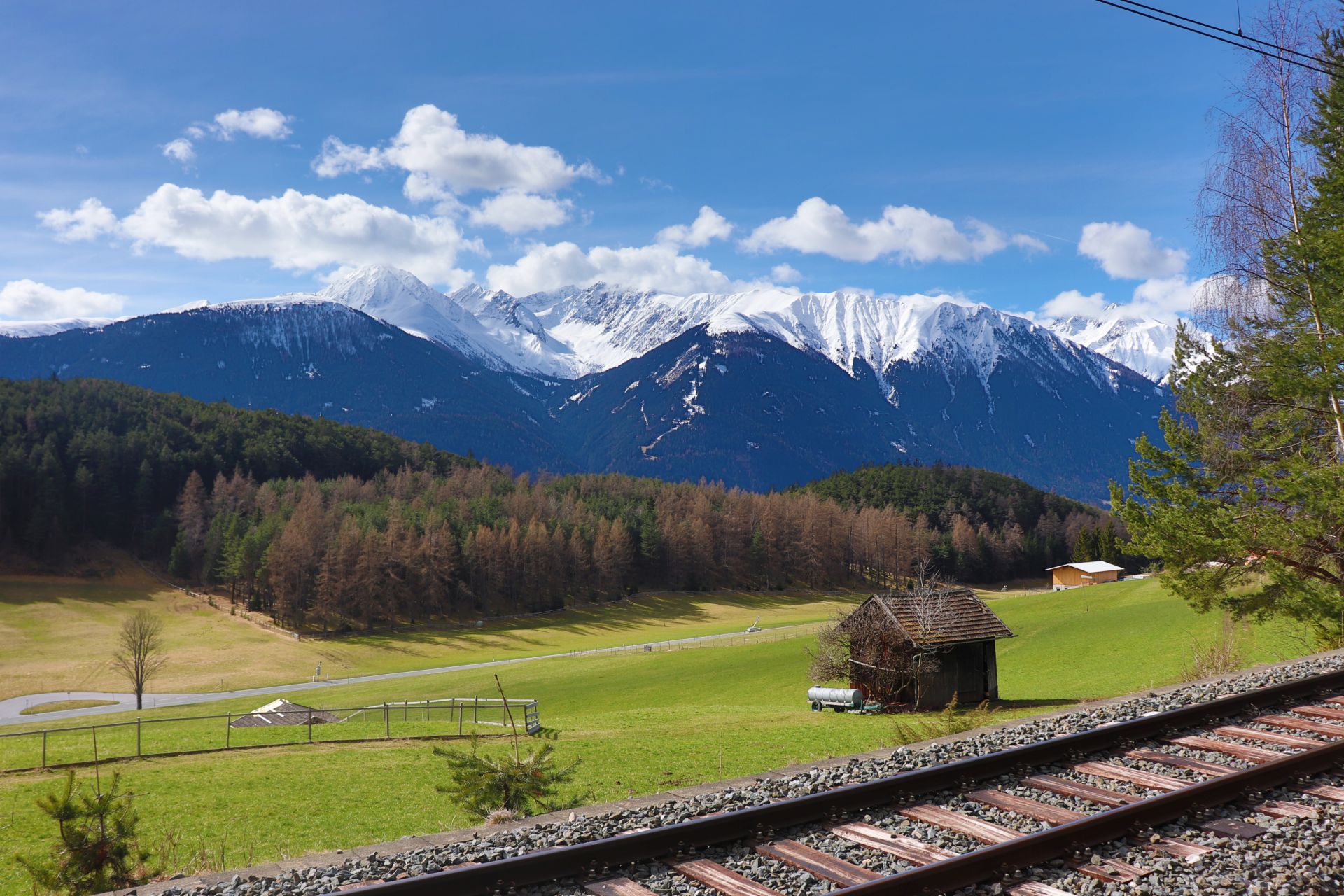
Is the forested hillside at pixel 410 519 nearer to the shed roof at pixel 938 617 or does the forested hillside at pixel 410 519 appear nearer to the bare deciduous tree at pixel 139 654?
the bare deciduous tree at pixel 139 654

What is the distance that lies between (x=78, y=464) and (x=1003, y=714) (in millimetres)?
162163

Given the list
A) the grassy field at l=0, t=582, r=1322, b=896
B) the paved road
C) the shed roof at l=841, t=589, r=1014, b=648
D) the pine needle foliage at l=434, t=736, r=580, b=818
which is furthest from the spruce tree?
the paved road

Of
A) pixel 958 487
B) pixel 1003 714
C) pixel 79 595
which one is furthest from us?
pixel 958 487

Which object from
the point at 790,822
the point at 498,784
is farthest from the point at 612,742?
the point at 790,822

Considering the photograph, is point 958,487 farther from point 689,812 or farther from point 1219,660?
point 689,812

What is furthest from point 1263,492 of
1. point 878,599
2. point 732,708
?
point 732,708

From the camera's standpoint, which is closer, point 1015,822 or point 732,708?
point 1015,822

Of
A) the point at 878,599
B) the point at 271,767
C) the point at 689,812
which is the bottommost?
the point at 271,767

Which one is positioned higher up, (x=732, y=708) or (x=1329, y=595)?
(x=1329, y=595)

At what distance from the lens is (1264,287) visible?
21.4 m

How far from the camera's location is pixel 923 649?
33250mm

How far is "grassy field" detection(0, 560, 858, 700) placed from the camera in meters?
74.7

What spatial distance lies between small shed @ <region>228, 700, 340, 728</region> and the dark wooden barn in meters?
24.8

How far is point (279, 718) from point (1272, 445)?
42.0 m
